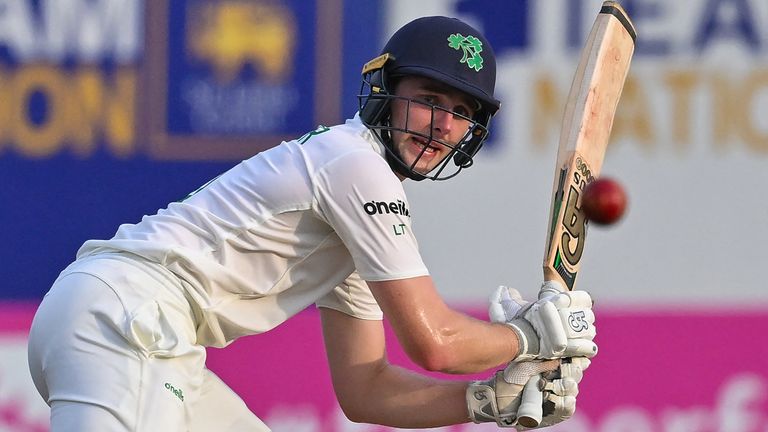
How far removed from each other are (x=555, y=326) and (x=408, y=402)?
49 cm

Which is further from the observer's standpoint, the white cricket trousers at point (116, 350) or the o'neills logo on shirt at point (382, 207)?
the o'neills logo on shirt at point (382, 207)

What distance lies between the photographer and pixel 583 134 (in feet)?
11.4

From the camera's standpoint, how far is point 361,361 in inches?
127

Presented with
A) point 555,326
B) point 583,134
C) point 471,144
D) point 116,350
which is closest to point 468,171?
point 583,134

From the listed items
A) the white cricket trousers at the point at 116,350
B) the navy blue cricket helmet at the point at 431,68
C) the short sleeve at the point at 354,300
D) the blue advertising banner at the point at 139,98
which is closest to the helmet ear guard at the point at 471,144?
the navy blue cricket helmet at the point at 431,68

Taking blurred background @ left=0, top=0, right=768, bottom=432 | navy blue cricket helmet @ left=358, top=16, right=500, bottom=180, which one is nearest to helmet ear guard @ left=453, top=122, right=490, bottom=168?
navy blue cricket helmet @ left=358, top=16, right=500, bottom=180

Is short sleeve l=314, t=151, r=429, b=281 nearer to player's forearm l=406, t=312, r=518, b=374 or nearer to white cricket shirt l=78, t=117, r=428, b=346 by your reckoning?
white cricket shirt l=78, t=117, r=428, b=346

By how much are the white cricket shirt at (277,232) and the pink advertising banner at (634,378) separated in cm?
168

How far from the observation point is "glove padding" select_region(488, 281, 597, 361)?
2.91 metres

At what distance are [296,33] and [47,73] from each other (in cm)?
91

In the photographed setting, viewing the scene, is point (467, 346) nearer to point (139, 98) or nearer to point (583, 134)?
point (583, 134)

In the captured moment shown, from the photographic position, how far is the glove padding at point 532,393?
2.99 m

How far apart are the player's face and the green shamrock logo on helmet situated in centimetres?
7

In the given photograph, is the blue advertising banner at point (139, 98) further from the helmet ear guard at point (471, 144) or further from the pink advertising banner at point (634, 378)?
the helmet ear guard at point (471, 144)
